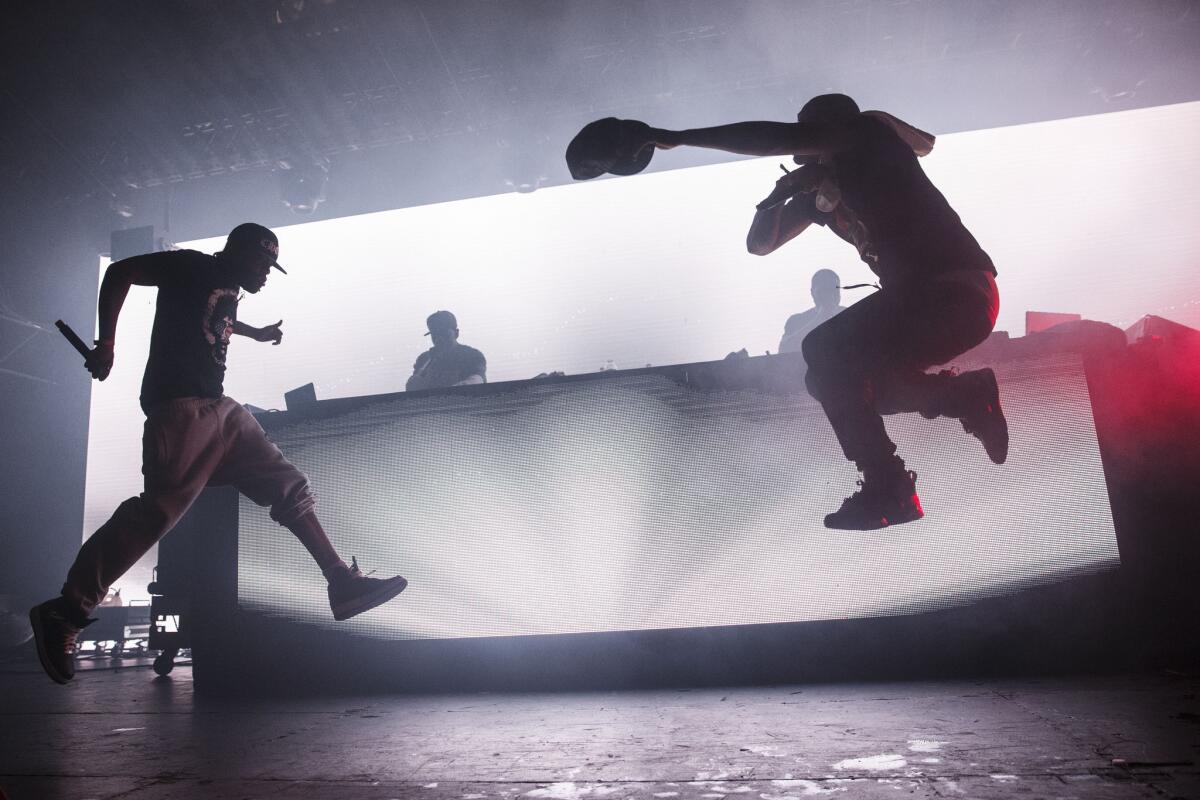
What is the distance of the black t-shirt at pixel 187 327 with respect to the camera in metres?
2.38

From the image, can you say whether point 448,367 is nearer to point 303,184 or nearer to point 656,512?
point 656,512

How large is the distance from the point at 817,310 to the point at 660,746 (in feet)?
16.7

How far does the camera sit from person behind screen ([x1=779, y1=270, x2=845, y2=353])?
5941 millimetres

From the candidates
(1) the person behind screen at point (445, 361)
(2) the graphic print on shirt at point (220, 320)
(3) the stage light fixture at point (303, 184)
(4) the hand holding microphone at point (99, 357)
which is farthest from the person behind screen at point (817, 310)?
(3) the stage light fixture at point (303, 184)

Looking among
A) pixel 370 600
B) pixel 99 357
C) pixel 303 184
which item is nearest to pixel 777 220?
pixel 370 600

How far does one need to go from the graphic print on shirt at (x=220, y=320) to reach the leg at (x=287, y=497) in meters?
0.20

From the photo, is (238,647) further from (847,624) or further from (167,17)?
(167,17)

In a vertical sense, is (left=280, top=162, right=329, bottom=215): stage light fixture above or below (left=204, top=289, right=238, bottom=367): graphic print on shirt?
above

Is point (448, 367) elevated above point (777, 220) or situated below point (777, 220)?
above

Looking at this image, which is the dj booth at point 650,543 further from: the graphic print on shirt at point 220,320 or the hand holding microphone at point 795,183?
the hand holding microphone at point 795,183

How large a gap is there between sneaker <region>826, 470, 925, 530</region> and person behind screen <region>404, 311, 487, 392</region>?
4.17m

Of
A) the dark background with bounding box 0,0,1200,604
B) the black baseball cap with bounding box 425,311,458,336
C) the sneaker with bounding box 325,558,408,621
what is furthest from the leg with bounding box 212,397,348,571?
the dark background with bounding box 0,0,1200,604

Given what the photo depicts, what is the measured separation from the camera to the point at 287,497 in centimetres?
264

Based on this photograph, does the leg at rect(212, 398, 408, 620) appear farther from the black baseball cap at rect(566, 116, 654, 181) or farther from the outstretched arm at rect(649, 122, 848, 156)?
the outstretched arm at rect(649, 122, 848, 156)
